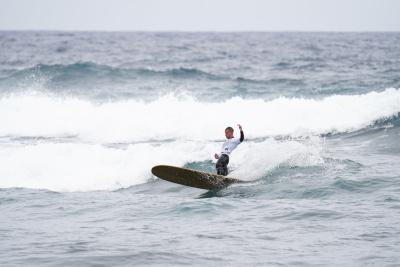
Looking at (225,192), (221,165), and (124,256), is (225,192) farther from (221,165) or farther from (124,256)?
(124,256)

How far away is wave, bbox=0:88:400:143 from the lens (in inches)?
817

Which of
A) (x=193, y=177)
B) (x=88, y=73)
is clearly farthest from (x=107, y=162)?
(x=88, y=73)

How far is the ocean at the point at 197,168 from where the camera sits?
8.09m

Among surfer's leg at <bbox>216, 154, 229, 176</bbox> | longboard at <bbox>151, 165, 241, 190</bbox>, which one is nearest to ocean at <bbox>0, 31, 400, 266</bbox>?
longboard at <bbox>151, 165, 241, 190</bbox>

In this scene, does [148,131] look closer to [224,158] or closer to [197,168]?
[197,168]

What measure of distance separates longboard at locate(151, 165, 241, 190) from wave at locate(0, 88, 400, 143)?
25.9 feet

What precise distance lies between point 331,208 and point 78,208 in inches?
175

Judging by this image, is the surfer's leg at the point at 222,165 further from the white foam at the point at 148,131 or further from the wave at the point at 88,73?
the wave at the point at 88,73

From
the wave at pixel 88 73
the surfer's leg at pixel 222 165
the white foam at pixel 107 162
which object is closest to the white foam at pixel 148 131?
the white foam at pixel 107 162

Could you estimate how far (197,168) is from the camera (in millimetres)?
15109

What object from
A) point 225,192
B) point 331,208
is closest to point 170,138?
point 225,192

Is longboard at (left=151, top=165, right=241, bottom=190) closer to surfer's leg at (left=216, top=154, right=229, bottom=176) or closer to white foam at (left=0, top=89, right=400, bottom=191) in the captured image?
surfer's leg at (left=216, top=154, right=229, bottom=176)

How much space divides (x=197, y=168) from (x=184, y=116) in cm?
801

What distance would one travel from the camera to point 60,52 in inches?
1937
